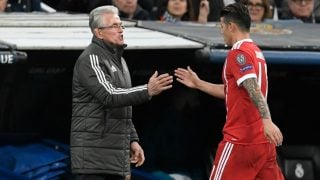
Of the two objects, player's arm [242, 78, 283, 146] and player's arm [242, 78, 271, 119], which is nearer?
player's arm [242, 78, 283, 146]

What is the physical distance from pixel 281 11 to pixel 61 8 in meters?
2.47

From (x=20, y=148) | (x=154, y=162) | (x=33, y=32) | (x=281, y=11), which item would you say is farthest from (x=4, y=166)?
(x=281, y=11)

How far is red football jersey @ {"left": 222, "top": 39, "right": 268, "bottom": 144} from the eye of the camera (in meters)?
6.42

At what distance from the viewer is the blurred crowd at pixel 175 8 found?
385 inches

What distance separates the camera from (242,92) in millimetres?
6520

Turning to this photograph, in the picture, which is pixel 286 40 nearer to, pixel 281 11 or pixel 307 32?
pixel 307 32

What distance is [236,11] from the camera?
655 cm

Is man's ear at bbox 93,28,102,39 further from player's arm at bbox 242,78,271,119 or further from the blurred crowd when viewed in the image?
the blurred crowd

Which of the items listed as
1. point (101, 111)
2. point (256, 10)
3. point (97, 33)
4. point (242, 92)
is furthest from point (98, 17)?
point (256, 10)

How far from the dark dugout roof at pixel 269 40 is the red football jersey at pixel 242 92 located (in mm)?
632

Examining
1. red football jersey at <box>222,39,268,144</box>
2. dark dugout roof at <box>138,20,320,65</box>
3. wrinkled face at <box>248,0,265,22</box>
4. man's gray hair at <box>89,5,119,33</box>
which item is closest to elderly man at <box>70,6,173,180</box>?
man's gray hair at <box>89,5,119,33</box>

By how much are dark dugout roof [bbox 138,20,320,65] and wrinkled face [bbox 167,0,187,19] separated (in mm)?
409

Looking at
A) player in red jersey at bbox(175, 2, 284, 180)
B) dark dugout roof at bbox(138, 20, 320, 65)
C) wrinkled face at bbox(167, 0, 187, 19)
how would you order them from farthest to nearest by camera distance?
wrinkled face at bbox(167, 0, 187, 19), dark dugout roof at bbox(138, 20, 320, 65), player in red jersey at bbox(175, 2, 284, 180)

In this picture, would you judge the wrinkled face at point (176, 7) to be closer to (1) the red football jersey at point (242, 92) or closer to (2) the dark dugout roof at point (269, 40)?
(2) the dark dugout roof at point (269, 40)
